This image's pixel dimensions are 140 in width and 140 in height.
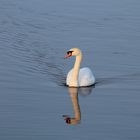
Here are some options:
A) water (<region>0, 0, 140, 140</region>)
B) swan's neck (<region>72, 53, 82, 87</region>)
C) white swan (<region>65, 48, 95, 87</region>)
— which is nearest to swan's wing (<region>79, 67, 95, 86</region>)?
white swan (<region>65, 48, 95, 87</region>)

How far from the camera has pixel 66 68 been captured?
23156mm

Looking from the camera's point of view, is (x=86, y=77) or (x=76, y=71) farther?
(x=76, y=71)

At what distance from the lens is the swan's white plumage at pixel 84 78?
21266 millimetres

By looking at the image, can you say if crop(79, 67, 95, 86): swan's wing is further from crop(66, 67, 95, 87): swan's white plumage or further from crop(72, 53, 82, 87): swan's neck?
crop(72, 53, 82, 87): swan's neck

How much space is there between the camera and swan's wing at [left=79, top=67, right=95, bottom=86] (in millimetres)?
21250

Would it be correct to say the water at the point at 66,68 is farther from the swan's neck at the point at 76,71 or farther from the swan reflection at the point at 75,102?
the swan's neck at the point at 76,71

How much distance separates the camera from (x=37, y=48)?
25.3 meters

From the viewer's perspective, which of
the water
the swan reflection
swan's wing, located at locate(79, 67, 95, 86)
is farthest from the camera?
swan's wing, located at locate(79, 67, 95, 86)

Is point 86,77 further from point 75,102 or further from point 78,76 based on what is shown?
point 75,102

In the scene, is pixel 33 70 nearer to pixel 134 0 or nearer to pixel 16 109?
pixel 16 109

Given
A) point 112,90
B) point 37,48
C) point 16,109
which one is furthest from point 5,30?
point 16,109

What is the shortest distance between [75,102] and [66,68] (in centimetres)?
378

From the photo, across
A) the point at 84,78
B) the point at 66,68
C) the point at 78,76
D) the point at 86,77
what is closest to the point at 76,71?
the point at 78,76

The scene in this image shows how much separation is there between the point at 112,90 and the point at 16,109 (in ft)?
11.1
